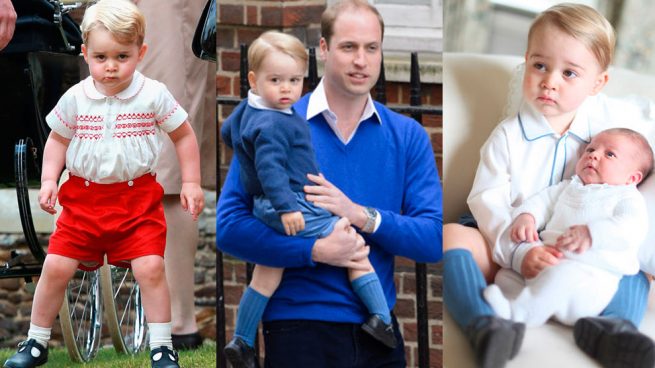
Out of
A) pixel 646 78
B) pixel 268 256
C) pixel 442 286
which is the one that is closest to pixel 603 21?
pixel 646 78

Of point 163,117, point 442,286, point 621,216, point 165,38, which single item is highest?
point 165,38

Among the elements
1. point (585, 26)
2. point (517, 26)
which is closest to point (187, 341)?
point (517, 26)

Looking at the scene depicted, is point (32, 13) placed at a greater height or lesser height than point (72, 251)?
greater

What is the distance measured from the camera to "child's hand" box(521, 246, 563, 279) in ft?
7.70

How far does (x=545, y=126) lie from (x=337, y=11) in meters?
0.58

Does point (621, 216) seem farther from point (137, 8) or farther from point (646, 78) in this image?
point (137, 8)

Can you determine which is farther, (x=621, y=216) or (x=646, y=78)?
(x=646, y=78)

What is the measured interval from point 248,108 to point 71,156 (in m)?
0.44

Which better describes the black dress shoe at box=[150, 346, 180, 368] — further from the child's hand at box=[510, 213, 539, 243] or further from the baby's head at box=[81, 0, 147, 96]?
the child's hand at box=[510, 213, 539, 243]

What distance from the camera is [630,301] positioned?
2.35 meters

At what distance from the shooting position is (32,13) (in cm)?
246

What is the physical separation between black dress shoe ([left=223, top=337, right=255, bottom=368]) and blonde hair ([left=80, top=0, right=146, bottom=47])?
74cm

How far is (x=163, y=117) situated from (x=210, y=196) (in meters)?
0.25

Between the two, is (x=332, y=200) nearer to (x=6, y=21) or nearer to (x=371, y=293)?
(x=371, y=293)
